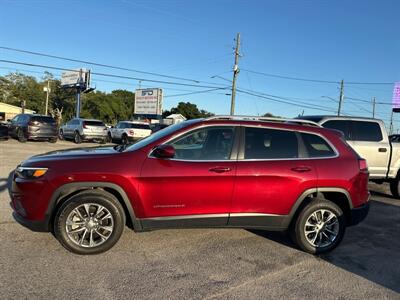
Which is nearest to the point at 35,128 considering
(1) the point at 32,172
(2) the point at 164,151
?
(1) the point at 32,172

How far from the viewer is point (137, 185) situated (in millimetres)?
5094

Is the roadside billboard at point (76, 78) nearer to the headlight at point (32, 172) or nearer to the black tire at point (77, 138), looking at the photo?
the black tire at point (77, 138)

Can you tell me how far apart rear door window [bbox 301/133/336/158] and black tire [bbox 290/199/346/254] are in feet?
2.09

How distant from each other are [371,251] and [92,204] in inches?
151

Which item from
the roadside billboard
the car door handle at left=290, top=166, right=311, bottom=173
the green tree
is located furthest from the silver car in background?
the green tree

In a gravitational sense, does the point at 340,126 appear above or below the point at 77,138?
above

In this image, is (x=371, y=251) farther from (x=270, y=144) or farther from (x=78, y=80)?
(x=78, y=80)

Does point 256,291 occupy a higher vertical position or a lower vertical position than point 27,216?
lower

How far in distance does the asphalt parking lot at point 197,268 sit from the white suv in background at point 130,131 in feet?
70.6

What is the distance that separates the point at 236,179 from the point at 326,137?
154 cm

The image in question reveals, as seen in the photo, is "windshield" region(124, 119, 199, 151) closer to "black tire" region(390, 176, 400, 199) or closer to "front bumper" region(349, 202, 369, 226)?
"front bumper" region(349, 202, 369, 226)

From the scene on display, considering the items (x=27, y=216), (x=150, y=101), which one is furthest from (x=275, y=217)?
(x=150, y=101)

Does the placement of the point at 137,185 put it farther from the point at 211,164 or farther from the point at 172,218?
the point at 211,164

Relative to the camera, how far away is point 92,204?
5.11 metres
